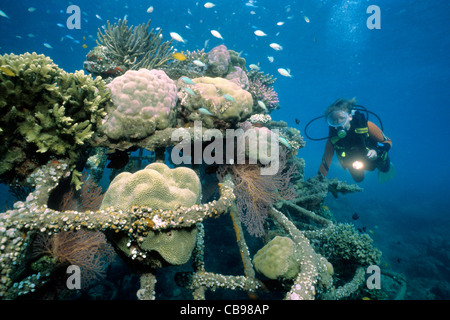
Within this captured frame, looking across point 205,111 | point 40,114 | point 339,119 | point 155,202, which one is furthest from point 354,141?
point 40,114

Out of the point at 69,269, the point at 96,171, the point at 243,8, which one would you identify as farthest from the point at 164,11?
the point at 69,269

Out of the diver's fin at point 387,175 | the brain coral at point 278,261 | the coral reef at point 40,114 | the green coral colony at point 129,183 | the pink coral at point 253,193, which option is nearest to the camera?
the green coral colony at point 129,183

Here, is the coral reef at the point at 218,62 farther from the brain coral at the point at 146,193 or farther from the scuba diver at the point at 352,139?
the brain coral at the point at 146,193

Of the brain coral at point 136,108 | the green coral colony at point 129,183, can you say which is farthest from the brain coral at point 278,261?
the brain coral at point 136,108

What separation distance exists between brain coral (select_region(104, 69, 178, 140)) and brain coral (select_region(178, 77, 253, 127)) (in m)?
0.56

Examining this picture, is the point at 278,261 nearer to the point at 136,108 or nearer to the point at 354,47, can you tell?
the point at 136,108

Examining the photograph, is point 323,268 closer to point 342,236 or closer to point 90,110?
point 342,236

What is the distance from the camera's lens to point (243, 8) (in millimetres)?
33875

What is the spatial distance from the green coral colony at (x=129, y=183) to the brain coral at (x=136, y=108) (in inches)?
0.7

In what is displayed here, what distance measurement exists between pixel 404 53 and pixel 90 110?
154 ft

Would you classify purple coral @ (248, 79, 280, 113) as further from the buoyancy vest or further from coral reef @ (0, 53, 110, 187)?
coral reef @ (0, 53, 110, 187)

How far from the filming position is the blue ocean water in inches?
687

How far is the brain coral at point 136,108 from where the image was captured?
11.6 ft

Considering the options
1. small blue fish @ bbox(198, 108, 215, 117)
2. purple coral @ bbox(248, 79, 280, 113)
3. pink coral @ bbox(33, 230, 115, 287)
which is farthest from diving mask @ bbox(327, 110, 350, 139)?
pink coral @ bbox(33, 230, 115, 287)
